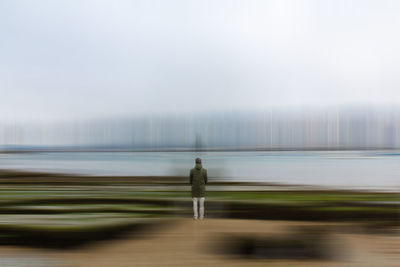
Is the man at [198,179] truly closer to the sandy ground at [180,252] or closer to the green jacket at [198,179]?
the green jacket at [198,179]

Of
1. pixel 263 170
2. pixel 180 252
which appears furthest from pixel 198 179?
pixel 263 170

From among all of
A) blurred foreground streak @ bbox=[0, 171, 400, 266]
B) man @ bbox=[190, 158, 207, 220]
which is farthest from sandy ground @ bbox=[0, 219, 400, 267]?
man @ bbox=[190, 158, 207, 220]

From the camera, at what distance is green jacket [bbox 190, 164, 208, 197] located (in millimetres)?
12062

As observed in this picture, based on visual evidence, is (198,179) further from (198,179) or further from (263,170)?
(263,170)

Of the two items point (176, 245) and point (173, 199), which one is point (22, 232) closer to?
point (176, 245)

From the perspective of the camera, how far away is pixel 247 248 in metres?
9.38

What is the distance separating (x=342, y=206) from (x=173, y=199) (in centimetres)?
721

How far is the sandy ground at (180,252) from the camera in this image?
8328 mm

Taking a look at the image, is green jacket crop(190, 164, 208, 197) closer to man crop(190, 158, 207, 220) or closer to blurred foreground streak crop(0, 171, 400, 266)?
man crop(190, 158, 207, 220)

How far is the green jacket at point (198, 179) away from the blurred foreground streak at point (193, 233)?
1043 mm

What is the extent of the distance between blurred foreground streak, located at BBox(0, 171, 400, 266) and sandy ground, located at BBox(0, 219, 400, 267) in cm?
2

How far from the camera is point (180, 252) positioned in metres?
9.21

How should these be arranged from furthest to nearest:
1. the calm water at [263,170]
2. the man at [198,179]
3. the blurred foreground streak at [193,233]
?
the calm water at [263,170] → the man at [198,179] → the blurred foreground streak at [193,233]

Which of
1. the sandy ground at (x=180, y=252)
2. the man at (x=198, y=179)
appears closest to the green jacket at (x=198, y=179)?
the man at (x=198, y=179)
